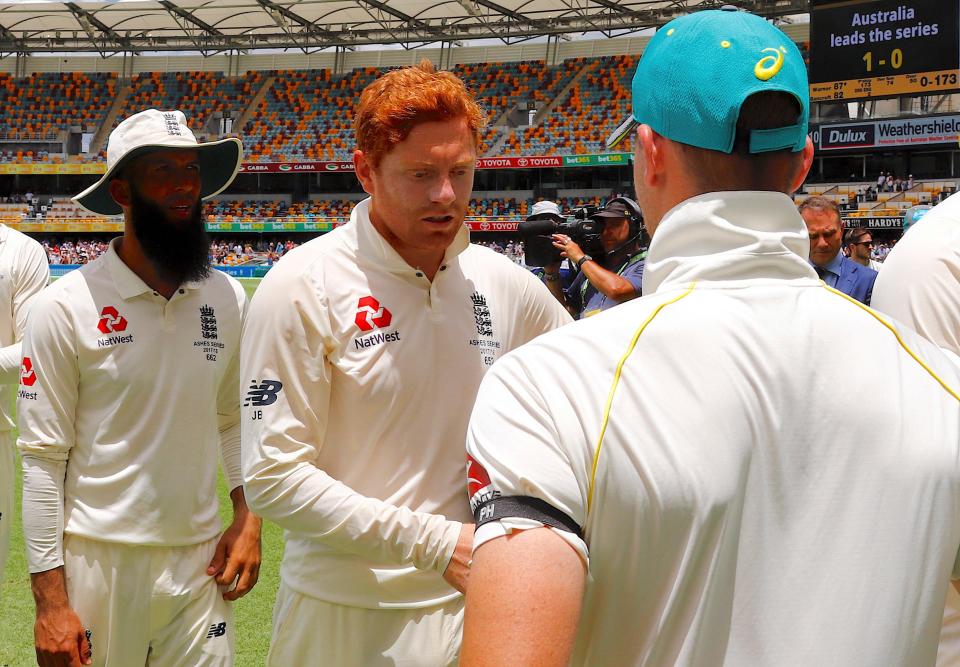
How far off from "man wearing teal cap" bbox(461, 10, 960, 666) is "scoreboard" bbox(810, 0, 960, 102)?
43.1 feet

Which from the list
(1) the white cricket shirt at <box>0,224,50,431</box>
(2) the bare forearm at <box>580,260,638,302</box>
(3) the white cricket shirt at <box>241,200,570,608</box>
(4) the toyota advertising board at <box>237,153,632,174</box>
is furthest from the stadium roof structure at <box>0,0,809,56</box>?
(3) the white cricket shirt at <box>241,200,570,608</box>

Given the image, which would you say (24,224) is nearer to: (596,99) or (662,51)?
(596,99)

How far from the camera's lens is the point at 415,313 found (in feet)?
7.32

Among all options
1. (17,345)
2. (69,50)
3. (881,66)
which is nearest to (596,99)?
(69,50)

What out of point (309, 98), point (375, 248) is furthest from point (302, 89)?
point (375, 248)

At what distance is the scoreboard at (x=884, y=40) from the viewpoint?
1302 cm

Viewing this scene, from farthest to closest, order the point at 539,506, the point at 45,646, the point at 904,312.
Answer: the point at 45,646
the point at 904,312
the point at 539,506

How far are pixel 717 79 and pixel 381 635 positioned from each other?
4.81ft

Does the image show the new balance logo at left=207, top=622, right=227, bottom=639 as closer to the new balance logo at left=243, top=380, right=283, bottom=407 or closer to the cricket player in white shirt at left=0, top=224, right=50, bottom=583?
the new balance logo at left=243, top=380, right=283, bottom=407

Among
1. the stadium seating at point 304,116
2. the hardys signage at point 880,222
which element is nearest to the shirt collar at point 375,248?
the hardys signage at point 880,222

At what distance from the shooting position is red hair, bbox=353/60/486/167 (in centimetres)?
208

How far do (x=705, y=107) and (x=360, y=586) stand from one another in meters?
1.37

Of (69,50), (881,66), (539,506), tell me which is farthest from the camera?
(69,50)

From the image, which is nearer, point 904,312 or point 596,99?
point 904,312
